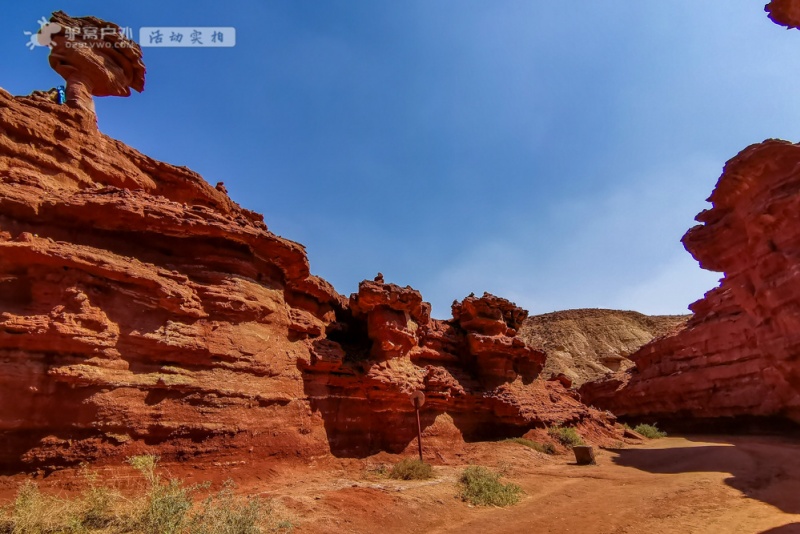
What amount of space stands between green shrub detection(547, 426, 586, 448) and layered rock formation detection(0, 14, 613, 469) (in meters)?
4.10

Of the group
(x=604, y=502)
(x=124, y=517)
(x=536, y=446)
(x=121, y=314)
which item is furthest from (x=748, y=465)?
(x=121, y=314)

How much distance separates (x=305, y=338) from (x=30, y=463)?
21.9 ft

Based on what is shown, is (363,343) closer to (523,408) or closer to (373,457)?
(373,457)

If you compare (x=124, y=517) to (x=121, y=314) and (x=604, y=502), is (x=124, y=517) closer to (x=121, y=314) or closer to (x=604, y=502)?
(x=121, y=314)

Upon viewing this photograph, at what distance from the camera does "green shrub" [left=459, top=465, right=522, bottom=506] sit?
28.8 feet

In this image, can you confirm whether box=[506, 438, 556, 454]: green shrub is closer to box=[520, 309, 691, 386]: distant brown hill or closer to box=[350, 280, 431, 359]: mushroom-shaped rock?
box=[350, 280, 431, 359]: mushroom-shaped rock

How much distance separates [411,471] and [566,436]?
30.2 ft

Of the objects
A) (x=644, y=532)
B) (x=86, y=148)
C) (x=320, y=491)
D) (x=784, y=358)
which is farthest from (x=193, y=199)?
(x=784, y=358)

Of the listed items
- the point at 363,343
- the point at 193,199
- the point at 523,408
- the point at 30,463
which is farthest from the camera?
the point at 523,408

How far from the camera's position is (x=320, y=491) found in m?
8.43

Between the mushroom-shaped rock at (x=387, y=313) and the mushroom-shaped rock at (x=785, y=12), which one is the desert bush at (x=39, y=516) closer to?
the mushroom-shaped rock at (x=387, y=313)

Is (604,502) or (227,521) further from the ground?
(227,521)

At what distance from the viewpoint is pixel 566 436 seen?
16578 millimetres

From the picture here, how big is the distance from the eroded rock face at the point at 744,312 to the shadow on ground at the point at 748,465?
359 centimetres
